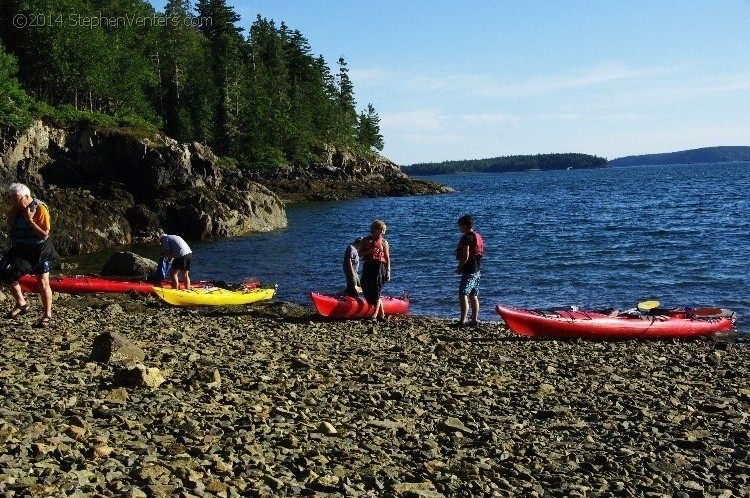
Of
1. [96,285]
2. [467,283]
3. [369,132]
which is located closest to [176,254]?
[96,285]

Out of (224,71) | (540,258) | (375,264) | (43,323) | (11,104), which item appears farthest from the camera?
(224,71)

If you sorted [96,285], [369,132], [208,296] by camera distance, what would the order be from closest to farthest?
[208,296], [96,285], [369,132]

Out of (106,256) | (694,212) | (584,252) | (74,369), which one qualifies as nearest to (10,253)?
(74,369)

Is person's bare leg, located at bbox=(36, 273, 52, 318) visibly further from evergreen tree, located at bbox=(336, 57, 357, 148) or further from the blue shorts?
evergreen tree, located at bbox=(336, 57, 357, 148)

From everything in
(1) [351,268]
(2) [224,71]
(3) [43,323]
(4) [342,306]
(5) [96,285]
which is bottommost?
(4) [342,306]

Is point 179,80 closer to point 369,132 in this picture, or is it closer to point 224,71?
point 224,71

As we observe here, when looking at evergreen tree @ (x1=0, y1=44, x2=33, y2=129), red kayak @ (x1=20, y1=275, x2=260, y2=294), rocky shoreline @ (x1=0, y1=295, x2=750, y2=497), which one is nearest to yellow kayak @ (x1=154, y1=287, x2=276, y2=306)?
red kayak @ (x1=20, y1=275, x2=260, y2=294)

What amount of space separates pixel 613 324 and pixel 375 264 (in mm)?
5027

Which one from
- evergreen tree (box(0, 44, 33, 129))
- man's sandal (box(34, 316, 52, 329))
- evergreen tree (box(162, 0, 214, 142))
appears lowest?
Result: man's sandal (box(34, 316, 52, 329))

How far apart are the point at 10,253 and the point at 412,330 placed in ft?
24.5

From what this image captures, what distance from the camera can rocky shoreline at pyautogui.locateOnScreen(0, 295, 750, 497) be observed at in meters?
5.55

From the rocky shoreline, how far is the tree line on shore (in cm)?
3438

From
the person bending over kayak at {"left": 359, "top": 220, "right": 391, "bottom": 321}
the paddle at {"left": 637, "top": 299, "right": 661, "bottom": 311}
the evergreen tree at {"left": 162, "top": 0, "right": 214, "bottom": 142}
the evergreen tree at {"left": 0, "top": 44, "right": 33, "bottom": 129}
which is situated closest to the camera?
the person bending over kayak at {"left": 359, "top": 220, "right": 391, "bottom": 321}

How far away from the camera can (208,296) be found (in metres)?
17.8
